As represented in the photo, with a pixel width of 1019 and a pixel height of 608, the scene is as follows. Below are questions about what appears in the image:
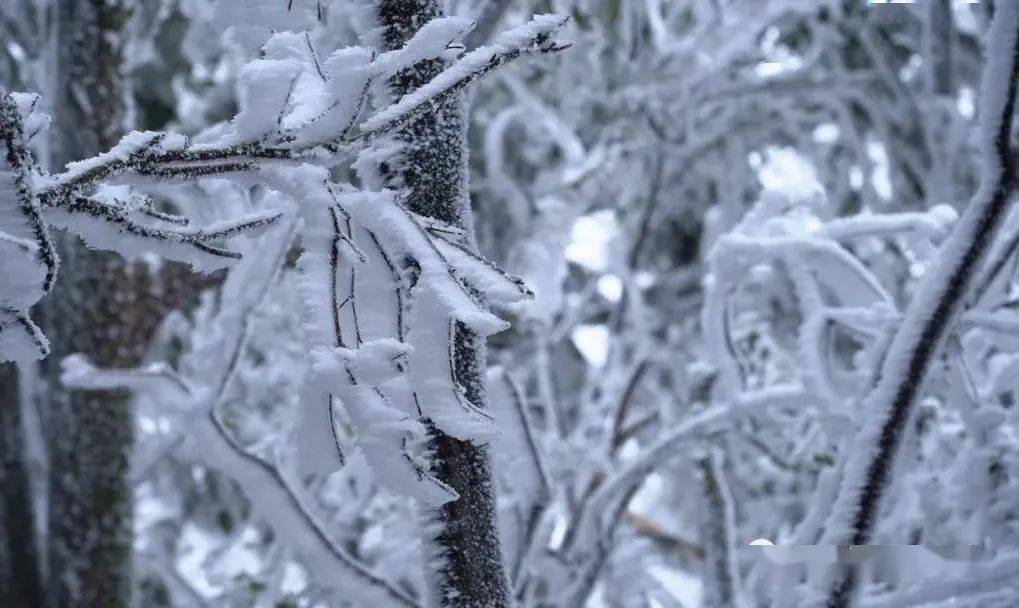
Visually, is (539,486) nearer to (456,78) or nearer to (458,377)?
(458,377)

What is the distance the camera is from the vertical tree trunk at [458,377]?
1.94ft

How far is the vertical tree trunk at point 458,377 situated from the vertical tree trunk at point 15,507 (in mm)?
1347

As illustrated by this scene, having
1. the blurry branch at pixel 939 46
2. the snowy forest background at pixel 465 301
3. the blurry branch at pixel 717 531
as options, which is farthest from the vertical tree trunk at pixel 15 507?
the blurry branch at pixel 939 46

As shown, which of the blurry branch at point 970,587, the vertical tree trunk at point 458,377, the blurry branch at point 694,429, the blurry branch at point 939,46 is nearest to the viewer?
the vertical tree trunk at point 458,377

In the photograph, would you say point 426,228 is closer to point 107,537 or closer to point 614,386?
point 107,537

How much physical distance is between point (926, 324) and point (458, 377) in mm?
428

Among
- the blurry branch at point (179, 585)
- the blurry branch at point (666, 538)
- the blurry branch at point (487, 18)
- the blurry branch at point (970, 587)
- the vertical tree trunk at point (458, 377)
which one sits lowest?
the blurry branch at point (666, 538)

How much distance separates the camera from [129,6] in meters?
1.58

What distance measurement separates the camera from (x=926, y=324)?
2.37 feet

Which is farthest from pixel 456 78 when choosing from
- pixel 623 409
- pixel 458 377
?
pixel 623 409

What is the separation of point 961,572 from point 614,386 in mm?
1484

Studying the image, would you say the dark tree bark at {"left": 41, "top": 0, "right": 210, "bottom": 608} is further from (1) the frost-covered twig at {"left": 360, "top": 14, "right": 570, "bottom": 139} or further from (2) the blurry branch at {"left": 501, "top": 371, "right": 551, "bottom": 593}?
(1) the frost-covered twig at {"left": 360, "top": 14, "right": 570, "bottom": 139}

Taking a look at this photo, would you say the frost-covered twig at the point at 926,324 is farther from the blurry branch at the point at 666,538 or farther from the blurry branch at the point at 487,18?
the blurry branch at the point at 666,538

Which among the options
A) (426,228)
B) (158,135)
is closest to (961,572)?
(426,228)
